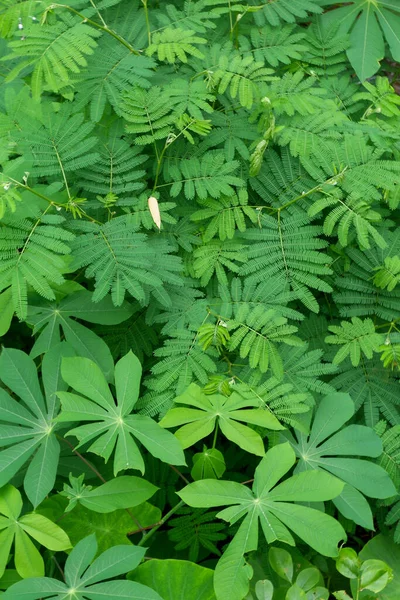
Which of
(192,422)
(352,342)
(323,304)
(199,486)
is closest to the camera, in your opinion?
(199,486)

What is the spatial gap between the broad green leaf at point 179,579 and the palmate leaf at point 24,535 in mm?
255

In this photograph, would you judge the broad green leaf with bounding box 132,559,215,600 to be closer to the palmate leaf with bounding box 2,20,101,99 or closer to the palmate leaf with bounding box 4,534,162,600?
the palmate leaf with bounding box 4,534,162,600

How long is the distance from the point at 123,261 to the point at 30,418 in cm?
53

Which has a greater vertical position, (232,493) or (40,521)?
(232,493)

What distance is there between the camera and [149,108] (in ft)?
6.42

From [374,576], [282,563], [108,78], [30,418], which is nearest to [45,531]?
[30,418]

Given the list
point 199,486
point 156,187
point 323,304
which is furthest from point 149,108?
point 199,486

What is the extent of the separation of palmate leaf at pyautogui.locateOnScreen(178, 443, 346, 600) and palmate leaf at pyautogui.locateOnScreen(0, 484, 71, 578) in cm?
39

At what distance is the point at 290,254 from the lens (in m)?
1.96

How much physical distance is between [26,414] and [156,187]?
2.69 ft

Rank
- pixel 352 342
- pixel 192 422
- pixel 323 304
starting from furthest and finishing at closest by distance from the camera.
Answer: pixel 323 304 → pixel 352 342 → pixel 192 422

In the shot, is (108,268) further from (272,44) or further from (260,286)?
(272,44)

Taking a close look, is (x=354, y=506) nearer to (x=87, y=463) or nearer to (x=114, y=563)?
(x=114, y=563)

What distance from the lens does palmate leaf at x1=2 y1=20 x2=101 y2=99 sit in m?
1.87
